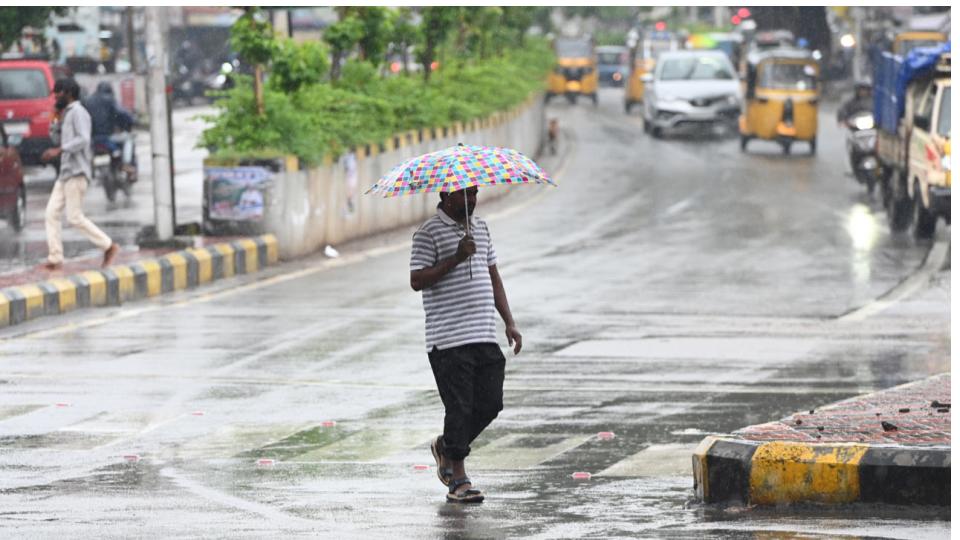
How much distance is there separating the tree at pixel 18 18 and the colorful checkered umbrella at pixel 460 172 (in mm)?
27671

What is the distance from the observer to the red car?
Answer: 33.5 meters

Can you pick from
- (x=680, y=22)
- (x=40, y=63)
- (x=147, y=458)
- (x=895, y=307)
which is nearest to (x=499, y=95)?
(x=40, y=63)

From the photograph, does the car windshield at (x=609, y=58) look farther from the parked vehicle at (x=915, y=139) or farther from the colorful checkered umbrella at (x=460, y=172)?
the colorful checkered umbrella at (x=460, y=172)

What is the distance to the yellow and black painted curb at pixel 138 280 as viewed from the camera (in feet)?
57.0

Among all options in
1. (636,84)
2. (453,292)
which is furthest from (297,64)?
(636,84)

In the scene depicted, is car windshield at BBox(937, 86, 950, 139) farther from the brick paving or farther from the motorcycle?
the brick paving

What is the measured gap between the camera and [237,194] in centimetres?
2255

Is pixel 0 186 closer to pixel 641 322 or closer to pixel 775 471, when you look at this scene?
pixel 641 322

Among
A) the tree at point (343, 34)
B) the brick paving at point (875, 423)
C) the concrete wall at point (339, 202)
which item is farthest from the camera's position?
the tree at point (343, 34)

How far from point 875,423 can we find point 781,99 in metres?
32.7

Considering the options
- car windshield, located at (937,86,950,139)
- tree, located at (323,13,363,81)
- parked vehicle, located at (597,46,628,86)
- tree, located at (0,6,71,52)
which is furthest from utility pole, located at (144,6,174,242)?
parked vehicle, located at (597,46,628,86)

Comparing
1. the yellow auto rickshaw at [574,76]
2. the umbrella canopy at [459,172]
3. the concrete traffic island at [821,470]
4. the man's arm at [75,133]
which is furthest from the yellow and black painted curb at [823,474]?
the yellow auto rickshaw at [574,76]

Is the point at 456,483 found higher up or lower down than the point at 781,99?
higher up

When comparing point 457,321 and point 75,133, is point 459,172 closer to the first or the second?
point 457,321
